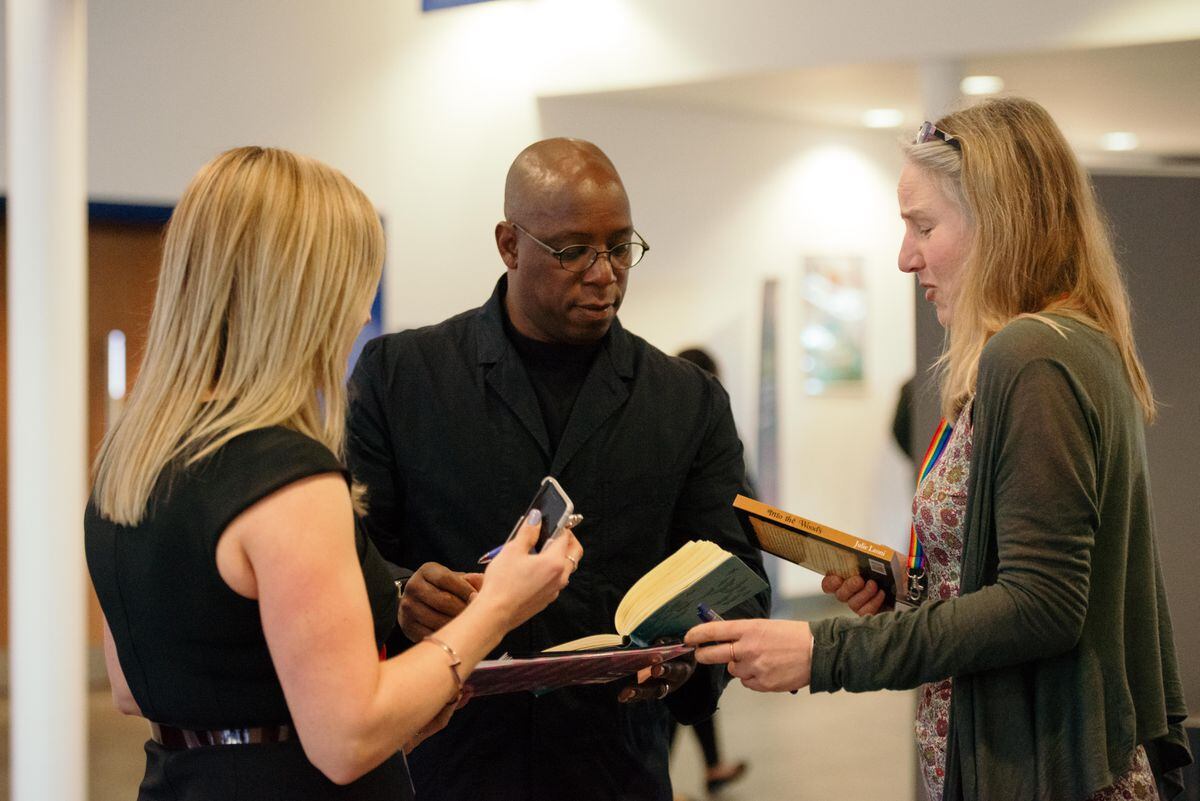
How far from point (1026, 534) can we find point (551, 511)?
0.61 meters

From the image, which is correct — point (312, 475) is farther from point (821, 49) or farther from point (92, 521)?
point (821, 49)

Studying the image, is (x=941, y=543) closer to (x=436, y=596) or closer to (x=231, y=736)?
(x=436, y=596)

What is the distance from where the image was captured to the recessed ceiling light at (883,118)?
24.2ft

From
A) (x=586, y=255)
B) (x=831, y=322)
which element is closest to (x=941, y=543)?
(x=586, y=255)

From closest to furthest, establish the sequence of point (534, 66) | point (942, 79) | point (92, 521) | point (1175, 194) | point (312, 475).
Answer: point (312, 475)
point (92, 521)
point (1175, 194)
point (942, 79)
point (534, 66)

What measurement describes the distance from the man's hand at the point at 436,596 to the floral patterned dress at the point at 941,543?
677 mm

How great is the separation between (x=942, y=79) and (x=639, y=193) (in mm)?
2032

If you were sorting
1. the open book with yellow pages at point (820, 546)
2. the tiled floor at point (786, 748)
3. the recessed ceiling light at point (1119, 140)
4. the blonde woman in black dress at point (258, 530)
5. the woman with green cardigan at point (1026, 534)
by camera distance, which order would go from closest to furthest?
the blonde woman in black dress at point (258, 530), the woman with green cardigan at point (1026, 534), the open book with yellow pages at point (820, 546), the tiled floor at point (786, 748), the recessed ceiling light at point (1119, 140)

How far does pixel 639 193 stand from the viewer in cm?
696

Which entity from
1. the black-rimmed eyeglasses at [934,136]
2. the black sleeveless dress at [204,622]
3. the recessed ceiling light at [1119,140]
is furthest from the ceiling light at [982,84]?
the black sleeveless dress at [204,622]

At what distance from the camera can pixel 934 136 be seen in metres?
1.80

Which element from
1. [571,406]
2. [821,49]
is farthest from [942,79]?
[571,406]

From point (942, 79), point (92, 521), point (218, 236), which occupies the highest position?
point (942, 79)

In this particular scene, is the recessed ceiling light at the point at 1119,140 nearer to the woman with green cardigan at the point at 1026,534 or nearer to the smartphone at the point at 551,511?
the woman with green cardigan at the point at 1026,534
